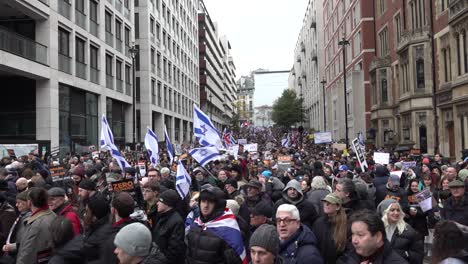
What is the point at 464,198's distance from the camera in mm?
7137

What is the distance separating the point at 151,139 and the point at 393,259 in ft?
37.3

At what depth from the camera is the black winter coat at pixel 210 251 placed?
465 cm

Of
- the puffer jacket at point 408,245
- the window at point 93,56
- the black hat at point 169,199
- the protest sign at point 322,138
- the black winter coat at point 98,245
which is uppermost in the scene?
the window at point 93,56

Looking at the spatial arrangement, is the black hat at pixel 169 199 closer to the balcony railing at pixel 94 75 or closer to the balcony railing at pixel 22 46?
the balcony railing at pixel 22 46

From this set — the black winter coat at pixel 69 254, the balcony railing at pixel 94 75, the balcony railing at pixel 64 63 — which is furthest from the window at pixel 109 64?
the black winter coat at pixel 69 254

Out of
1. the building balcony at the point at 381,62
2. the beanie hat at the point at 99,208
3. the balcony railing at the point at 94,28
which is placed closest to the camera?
the beanie hat at the point at 99,208

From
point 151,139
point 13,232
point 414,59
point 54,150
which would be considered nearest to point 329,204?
point 13,232

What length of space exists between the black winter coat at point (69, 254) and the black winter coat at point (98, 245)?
0.06m

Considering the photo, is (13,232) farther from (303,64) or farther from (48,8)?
(303,64)

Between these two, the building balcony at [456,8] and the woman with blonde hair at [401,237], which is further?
the building balcony at [456,8]

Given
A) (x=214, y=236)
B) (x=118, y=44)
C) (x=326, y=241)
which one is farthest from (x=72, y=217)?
(x=118, y=44)

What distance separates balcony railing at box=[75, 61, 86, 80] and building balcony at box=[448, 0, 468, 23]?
2293 cm

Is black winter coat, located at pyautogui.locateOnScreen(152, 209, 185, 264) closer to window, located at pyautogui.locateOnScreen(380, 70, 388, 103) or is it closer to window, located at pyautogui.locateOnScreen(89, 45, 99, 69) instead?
window, located at pyautogui.locateOnScreen(89, 45, 99, 69)

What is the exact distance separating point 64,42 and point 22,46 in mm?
4455
